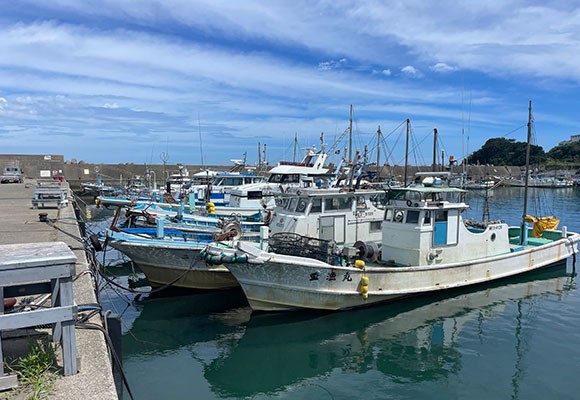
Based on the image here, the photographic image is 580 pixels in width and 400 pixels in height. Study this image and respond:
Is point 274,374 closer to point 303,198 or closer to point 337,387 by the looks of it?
point 337,387

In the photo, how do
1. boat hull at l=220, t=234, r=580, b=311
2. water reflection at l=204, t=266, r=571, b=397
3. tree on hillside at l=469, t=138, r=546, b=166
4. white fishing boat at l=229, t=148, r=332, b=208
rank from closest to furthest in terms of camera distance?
water reflection at l=204, t=266, r=571, b=397
boat hull at l=220, t=234, r=580, b=311
white fishing boat at l=229, t=148, r=332, b=208
tree on hillside at l=469, t=138, r=546, b=166

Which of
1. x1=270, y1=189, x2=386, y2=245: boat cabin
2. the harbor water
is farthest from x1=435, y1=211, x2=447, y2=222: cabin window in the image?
the harbor water

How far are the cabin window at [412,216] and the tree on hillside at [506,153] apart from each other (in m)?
120

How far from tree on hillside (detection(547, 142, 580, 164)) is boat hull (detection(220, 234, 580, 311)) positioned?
12756 centimetres

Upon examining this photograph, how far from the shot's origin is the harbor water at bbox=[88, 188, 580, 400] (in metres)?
9.07

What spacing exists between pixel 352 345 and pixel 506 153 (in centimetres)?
12836

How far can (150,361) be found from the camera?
401 inches

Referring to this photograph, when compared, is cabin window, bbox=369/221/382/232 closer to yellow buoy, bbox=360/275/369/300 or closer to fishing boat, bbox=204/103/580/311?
fishing boat, bbox=204/103/580/311

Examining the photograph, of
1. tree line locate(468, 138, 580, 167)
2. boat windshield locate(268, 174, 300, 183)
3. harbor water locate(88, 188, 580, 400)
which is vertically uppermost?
tree line locate(468, 138, 580, 167)

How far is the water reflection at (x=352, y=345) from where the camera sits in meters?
9.62

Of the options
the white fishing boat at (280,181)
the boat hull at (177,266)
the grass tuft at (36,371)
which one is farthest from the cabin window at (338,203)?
the grass tuft at (36,371)

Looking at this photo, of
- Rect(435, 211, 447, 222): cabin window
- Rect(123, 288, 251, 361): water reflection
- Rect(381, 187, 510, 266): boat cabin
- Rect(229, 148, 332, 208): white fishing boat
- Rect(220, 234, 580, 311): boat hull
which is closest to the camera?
Rect(123, 288, 251, 361): water reflection

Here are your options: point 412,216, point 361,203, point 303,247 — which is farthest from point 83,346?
point 361,203

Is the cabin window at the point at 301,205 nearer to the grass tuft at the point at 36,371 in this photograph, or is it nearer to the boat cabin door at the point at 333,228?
the boat cabin door at the point at 333,228
